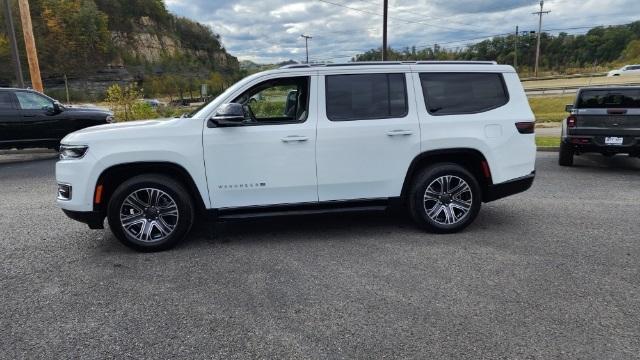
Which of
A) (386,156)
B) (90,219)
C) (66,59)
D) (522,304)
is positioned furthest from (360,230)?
(66,59)

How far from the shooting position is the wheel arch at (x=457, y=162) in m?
5.08

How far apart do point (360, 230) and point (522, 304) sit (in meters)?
2.24

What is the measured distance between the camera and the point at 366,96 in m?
5.00

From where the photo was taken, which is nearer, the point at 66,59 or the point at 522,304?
the point at 522,304

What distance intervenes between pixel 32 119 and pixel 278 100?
879 cm

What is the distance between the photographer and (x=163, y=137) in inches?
181

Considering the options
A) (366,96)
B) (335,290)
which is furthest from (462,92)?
(335,290)

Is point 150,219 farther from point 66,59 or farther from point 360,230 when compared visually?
point 66,59

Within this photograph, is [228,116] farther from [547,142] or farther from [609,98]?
[547,142]

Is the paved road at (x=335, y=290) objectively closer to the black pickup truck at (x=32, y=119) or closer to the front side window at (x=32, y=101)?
the black pickup truck at (x=32, y=119)

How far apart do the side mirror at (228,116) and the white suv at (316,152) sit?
0.01m

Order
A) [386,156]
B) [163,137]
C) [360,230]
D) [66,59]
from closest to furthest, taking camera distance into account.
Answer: [163,137]
[386,156]
[360,230]
[66,59]

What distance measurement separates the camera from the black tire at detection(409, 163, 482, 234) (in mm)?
5105

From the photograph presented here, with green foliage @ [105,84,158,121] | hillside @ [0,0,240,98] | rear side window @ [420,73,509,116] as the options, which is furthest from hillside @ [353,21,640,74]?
rear side window @ [420,73,509,116]
